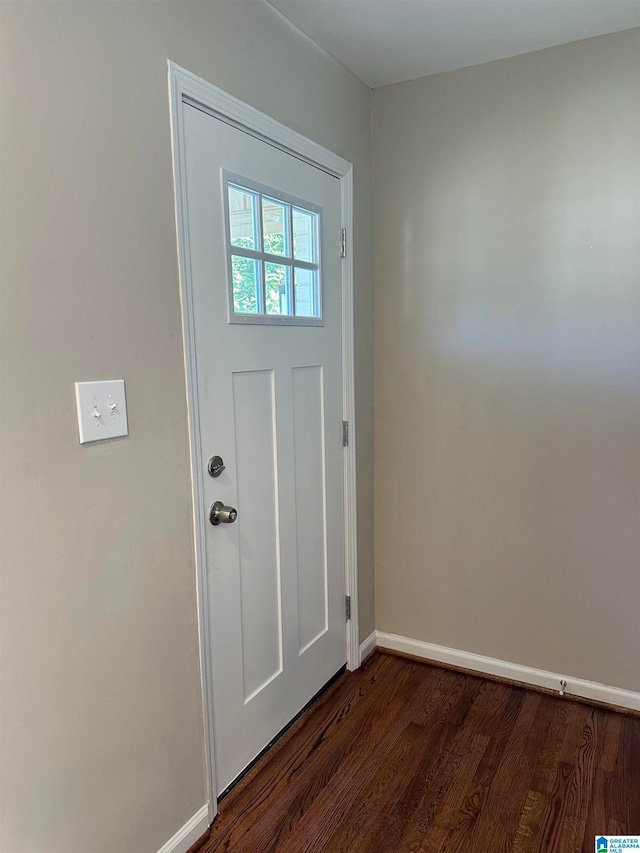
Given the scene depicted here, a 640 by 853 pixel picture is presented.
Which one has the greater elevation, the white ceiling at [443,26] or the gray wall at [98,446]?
the white ceiling at [443,26]

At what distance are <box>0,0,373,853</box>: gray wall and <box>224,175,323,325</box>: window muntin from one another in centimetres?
27

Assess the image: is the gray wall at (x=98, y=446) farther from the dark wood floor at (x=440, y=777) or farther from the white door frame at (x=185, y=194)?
the dark wood floor at (x=440, y=777)

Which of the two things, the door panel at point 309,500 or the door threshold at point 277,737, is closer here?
the door threshold at point 277,737

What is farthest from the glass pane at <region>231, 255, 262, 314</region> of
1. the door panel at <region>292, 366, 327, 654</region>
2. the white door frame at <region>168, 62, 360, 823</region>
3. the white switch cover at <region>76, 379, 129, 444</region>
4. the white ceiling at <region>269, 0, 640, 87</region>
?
the white ceiling at <region>269, 0, 640, 87</region>

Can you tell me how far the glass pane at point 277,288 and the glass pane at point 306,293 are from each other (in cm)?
6

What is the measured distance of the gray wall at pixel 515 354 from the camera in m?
2.00

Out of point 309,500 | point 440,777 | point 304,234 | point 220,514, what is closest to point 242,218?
point 304,234

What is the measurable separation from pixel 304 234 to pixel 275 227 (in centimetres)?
18

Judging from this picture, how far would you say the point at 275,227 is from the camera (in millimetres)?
1819

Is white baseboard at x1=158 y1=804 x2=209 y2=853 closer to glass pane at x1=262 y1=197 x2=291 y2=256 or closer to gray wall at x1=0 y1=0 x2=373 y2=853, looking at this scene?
gray wall at x1=0 y1=0 x2=373 y2=853

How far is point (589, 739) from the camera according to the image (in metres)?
1.98

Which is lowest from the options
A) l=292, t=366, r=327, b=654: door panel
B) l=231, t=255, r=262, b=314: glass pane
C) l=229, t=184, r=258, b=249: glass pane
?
l=292, t=366, r=327, b=654: door panel

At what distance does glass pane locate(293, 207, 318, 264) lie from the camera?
193 centimetres

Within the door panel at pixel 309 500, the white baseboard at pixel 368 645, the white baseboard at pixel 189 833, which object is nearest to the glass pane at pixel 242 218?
the door panel at pixel 309 500
